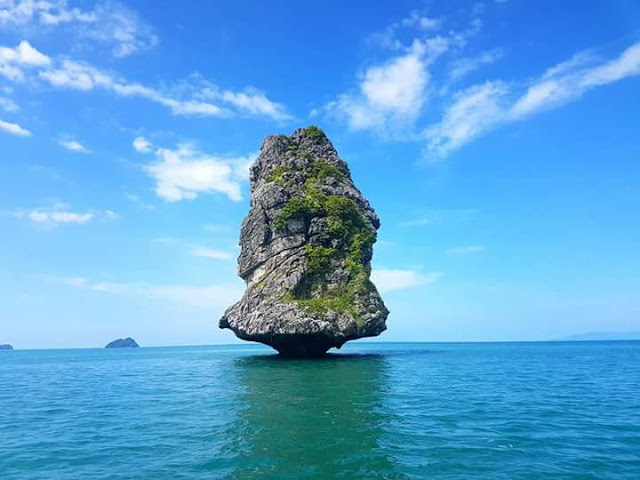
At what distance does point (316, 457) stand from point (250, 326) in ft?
140

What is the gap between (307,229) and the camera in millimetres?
63406

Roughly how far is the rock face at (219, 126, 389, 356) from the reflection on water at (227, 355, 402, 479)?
20.7 meters

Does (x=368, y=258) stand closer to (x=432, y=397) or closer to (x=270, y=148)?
(x=270, y=148)

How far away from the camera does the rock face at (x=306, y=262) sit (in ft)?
178

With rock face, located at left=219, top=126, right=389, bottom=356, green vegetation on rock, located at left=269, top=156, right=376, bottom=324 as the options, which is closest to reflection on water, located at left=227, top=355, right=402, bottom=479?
rock face, located at left=219, top=126, right=389, bottom=356

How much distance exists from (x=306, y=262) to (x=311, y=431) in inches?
1660

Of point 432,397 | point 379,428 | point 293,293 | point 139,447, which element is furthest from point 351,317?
point 139,447

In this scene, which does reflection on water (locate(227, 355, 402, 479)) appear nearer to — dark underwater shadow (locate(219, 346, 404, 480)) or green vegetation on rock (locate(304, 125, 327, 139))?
dark underwater shadow (locate(219, 346, 404, 480))

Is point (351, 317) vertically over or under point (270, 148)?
under

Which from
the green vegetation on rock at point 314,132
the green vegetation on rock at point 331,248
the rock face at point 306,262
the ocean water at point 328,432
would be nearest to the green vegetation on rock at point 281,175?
the rock face at point 306,262

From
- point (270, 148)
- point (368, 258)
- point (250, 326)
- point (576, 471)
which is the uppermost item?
point (270, 148)

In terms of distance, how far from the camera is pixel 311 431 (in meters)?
18.3

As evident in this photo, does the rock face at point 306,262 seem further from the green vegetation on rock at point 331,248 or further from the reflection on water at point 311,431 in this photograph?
the reflection on water at point 311,431

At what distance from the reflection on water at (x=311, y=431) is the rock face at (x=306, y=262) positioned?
2074 centimetres
